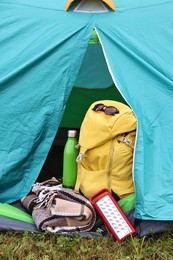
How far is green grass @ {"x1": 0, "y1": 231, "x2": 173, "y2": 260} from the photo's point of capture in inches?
93.6

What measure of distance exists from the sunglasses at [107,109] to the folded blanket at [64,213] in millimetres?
475

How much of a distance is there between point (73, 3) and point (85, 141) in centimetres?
89

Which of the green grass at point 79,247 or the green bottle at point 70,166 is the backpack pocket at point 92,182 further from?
the green grass at point 79,247

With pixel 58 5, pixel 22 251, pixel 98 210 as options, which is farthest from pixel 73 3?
pixel 22 251

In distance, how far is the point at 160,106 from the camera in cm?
275

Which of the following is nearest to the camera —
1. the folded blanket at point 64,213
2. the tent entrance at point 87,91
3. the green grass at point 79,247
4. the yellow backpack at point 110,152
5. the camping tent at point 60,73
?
the green grass at point 79,247

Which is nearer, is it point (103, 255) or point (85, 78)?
point (103, 255)

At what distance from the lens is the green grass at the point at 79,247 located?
2.38m

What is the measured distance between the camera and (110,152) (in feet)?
8.71

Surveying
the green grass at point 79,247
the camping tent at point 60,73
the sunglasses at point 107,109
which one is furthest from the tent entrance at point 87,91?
the green grass at point 79,247

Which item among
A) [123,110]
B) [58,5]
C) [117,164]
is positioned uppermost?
[58,5]

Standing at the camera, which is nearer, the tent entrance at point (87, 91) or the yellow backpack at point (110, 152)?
the yellow backpack at point (110, 152)

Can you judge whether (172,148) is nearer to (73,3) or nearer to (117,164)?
(117,164)

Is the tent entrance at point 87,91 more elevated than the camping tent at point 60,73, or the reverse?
the camping tent at point 60,73
